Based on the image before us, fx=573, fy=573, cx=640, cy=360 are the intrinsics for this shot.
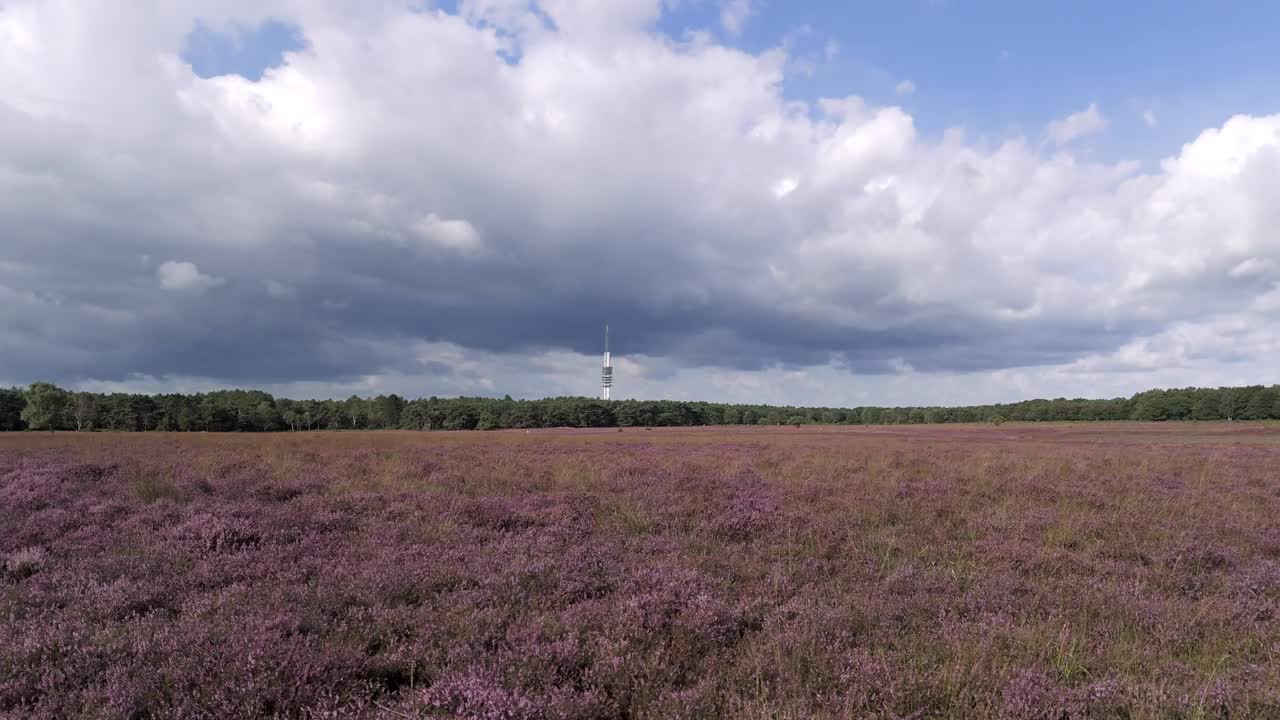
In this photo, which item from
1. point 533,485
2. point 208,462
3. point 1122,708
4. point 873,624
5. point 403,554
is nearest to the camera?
point 1122,708

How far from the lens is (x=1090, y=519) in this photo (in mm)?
9914

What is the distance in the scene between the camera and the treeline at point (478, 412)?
94.0 meters

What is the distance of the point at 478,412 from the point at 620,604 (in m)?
114

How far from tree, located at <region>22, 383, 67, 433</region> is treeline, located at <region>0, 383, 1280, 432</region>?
0.14 metres

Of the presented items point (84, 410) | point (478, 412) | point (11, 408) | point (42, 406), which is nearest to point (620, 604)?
point (42, 406)

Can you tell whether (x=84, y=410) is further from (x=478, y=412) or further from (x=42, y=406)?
(x=478, y=412)

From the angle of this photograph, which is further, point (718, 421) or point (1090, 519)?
point (718, 421)

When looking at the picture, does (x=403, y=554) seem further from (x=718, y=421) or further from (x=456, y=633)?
(x=718, y=421)

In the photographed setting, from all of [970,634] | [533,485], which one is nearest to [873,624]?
[970,634]

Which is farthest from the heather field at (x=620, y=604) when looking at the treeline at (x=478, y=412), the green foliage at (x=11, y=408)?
the green foliage at (x=11, y=408)

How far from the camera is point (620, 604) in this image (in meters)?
5.33

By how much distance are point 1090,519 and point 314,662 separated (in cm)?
1169

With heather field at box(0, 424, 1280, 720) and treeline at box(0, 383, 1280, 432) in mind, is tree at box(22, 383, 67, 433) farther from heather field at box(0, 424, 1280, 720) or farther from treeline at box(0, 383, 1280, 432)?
heather field at box(0, 424, 1280, 720)

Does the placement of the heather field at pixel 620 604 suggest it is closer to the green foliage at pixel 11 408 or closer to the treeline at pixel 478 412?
the treeline at pixel 478 412
